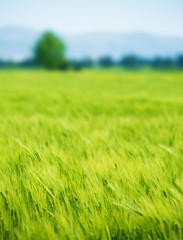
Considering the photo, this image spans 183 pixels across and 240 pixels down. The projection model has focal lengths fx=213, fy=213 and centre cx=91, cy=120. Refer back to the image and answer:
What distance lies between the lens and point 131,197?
32.9 inches

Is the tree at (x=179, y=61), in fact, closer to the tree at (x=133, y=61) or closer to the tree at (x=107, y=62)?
the tree at (x=133, y=61)

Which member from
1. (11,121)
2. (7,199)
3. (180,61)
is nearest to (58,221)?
(7,199)

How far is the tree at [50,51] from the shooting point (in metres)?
58.3

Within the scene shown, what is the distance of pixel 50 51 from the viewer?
2296 inches

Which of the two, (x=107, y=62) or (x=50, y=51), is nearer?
(x=50, y=51)

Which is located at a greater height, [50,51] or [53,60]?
[50,51]

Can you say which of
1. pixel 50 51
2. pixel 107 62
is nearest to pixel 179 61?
pixel 107 62

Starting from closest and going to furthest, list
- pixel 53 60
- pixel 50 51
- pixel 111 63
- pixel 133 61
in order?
1. pixel 50 51
2. pixel 53 60
3. pixel 111 63
4. pixel 133 61

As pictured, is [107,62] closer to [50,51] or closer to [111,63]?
[111,63]

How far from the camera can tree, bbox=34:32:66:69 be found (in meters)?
58.3

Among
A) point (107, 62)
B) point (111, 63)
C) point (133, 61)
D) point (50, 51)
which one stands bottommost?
point (111, 63)

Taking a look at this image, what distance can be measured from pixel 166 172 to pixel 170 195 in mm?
175

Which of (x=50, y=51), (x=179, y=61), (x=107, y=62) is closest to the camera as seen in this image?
(x=50, y=51)

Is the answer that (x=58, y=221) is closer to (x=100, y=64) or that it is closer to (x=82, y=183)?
(x=82, y=183)
